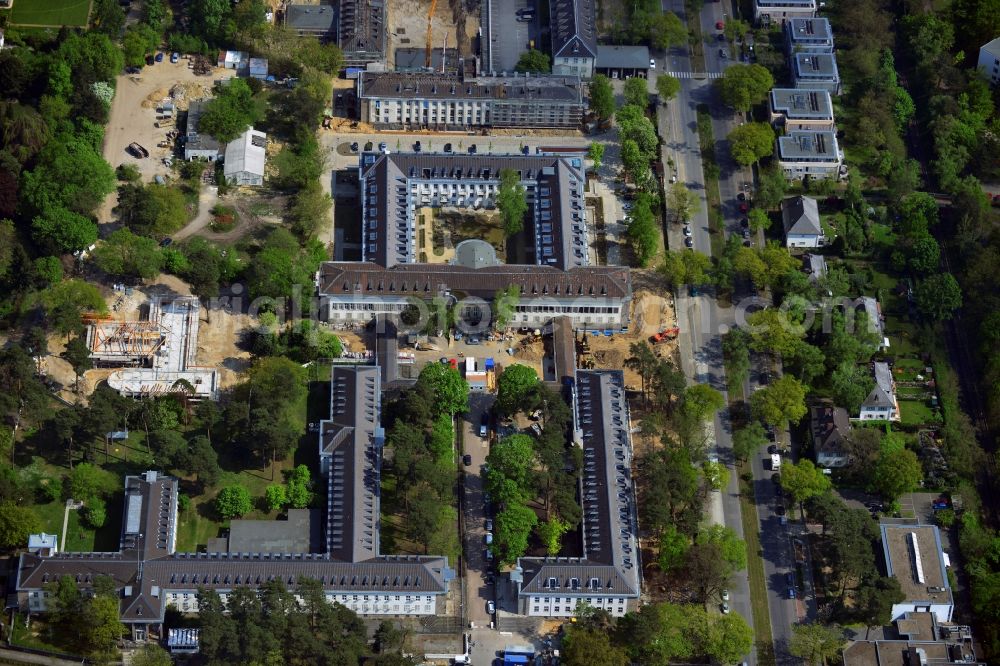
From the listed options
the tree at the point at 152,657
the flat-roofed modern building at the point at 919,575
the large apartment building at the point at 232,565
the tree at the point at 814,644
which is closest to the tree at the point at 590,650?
the large apartment building at the point at 232,565

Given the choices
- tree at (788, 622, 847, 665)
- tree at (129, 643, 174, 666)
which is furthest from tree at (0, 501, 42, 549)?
tree at (788, 622, 847, 665)

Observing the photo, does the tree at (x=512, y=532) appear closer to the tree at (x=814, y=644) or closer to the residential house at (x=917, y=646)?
the tree at (x=814, y=644)

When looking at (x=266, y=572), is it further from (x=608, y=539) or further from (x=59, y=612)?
(x=608, y=539)

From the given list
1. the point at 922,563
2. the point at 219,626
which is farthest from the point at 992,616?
the point at 219,626

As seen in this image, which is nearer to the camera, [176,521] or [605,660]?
[605,660]

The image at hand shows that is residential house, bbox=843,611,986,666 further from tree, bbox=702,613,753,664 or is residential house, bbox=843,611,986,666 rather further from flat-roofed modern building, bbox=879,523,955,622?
tree, bbox=702,613,753,664

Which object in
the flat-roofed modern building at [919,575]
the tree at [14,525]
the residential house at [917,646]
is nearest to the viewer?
the tree at [14,525]
